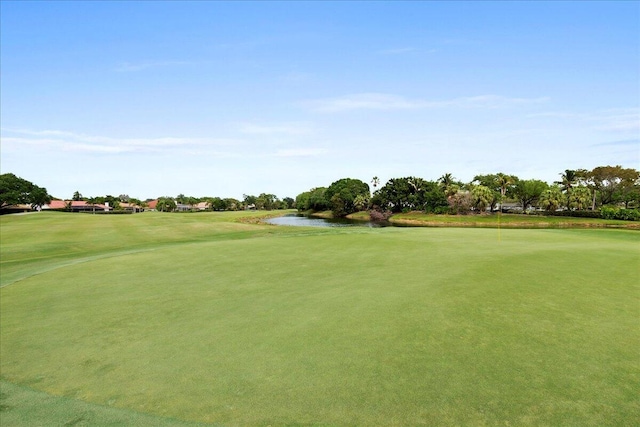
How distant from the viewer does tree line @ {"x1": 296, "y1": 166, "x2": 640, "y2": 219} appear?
251ft

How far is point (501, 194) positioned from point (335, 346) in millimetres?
92347

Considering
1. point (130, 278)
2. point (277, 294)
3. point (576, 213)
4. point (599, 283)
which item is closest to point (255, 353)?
point (277, 294)

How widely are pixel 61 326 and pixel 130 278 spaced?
16.5 ft

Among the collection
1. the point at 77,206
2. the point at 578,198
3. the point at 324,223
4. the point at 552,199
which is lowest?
the point at 324,223

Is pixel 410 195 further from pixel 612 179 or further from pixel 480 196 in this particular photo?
pixel 612 179

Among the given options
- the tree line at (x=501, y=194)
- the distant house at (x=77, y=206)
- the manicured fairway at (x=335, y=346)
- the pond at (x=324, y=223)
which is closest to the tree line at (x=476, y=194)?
the tree line at (x=501, y=194)

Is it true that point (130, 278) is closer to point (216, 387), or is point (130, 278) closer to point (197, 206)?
point (216, 387)

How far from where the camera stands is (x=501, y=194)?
87.1 meters

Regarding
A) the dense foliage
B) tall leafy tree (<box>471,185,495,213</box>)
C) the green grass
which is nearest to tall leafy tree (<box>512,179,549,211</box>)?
tall leafy tree (<box>471,185,495,213</box>)

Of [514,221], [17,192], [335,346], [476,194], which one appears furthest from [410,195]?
[17,192]

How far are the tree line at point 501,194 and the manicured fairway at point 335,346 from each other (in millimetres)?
69337

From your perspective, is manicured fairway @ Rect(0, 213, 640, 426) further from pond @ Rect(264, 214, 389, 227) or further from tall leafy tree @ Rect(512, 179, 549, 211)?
tall leafy tree @ Rect(512, 179, 549, 211)

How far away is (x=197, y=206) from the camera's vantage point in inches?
7431

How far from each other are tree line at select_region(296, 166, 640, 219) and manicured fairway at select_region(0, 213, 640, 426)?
69337 mm
